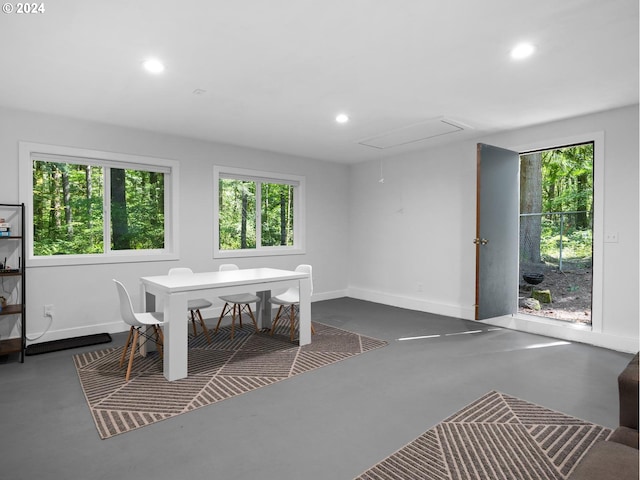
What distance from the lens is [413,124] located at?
14.8ft

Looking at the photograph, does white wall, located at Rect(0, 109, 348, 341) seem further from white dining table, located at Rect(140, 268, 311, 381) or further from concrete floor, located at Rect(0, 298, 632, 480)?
white dining table, located at Rect(140, 268, 311, 381)

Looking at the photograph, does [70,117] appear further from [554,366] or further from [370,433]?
[554,366]

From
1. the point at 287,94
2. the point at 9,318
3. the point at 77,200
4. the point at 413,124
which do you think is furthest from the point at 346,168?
the point at 9,318

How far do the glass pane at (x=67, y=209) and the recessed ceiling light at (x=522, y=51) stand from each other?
4487 millimetres

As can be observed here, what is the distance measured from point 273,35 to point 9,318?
389cm

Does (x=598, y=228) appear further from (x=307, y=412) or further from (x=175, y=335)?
(x=175, y=335)

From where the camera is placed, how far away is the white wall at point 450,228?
12.7 feet

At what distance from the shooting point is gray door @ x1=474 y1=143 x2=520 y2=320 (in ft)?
14.2

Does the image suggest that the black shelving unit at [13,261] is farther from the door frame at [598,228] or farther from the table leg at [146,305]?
the door frame at [598,228]

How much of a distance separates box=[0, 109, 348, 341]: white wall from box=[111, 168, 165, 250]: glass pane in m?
0.28

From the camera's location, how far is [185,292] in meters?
3.10

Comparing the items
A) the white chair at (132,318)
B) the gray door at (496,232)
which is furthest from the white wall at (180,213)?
the gray door at (496,232)

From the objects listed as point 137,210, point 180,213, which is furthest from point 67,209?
point 180,213

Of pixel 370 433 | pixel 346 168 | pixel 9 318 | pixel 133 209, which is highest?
pixel 346 168
